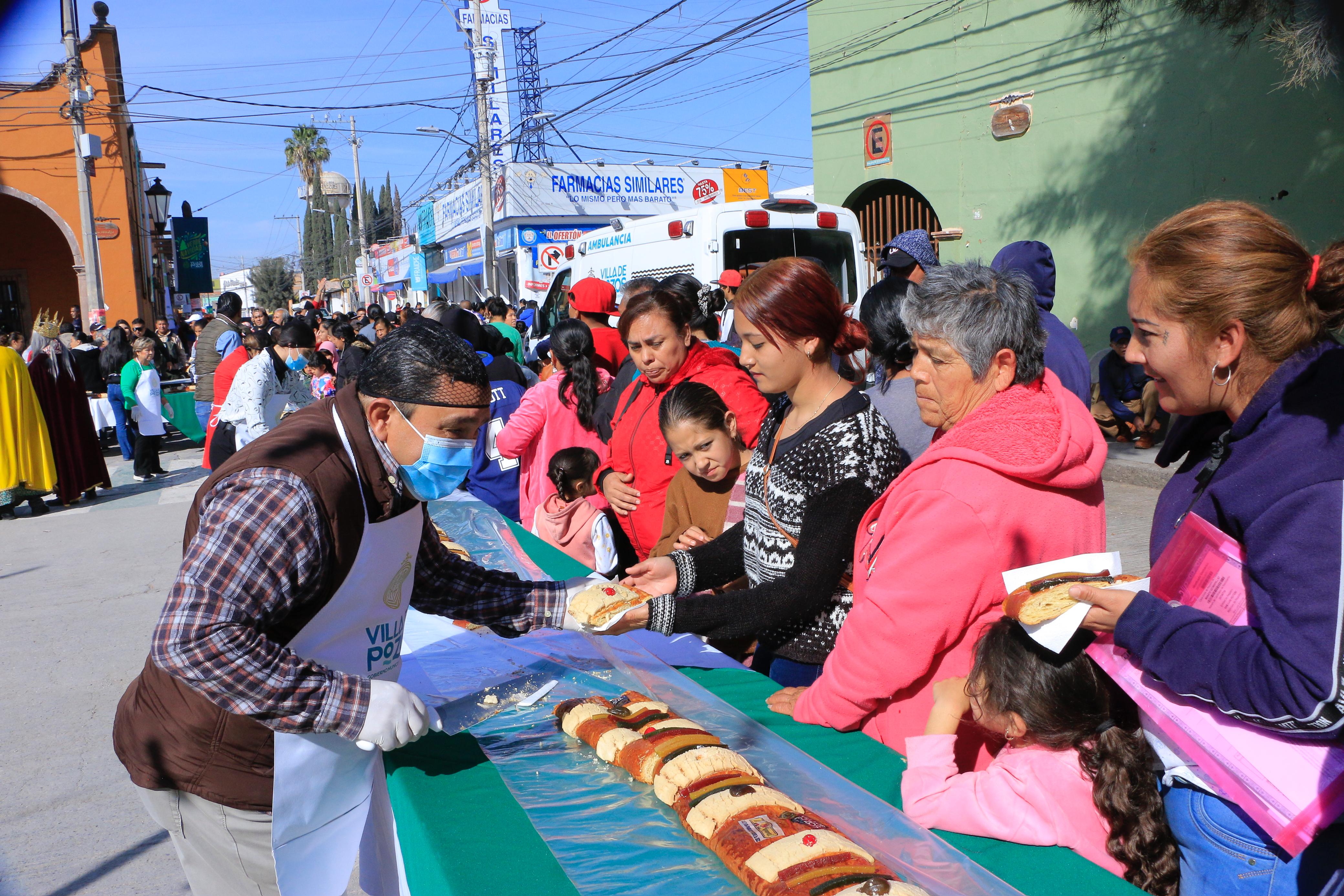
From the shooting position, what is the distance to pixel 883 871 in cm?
155

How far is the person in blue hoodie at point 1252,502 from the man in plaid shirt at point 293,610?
133 cm

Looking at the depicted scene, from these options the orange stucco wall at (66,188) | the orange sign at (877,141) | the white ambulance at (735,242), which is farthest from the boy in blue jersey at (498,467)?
the orange stucco wall at (66,188)

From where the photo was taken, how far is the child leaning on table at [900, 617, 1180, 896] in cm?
153

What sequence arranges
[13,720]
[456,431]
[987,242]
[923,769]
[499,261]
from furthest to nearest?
[499,261] → [987,242] → [13,720] → [456,431] → [923,769]

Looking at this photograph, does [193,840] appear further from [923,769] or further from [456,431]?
[923,769]

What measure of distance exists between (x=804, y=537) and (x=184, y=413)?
1329cm

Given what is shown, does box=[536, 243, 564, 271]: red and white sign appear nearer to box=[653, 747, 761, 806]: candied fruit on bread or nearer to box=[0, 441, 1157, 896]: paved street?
box=[0, 441, 1157, 896]: paved street

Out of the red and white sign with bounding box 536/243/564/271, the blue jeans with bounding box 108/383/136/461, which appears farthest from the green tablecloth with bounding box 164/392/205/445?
the red and white sign with bounding box 536/243/564/271

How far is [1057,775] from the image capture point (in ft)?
5.34

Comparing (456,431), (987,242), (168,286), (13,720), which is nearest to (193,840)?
(456,431)

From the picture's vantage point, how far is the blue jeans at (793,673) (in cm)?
238

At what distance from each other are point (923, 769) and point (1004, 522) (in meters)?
0.52

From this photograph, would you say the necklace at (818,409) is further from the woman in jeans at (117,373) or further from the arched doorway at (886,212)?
the woman in jeans at (117,373)

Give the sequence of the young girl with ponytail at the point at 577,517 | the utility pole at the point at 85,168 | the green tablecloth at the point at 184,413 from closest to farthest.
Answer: the young girl with ponytail at the point at 577,517, the green tablecloth at the point at 184,413, the utility pole at the point at 85,168
